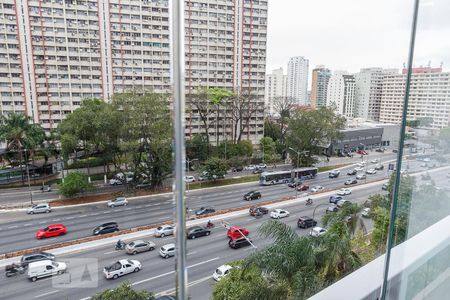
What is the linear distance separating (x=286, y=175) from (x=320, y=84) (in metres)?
1.35

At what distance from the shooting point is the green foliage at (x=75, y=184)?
214cm

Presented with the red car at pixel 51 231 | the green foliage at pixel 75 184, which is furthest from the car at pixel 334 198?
the red car at pixel 51 231

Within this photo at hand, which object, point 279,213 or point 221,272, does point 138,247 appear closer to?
point 221,272

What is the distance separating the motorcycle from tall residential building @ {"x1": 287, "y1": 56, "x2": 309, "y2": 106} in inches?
107

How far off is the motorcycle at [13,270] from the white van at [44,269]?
5.6 inches

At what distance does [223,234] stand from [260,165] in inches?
56.3

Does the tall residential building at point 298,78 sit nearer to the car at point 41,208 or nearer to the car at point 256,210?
the car at point 256,210

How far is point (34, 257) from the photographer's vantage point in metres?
1.73

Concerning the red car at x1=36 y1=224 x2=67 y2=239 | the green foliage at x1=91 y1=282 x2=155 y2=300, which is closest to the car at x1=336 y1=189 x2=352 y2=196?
the green foliage at x1=91 y1=282 x2=155 y2=300

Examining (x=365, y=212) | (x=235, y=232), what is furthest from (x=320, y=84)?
(x=235, y=232)

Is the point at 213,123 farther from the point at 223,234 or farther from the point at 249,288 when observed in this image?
the point at 249,288

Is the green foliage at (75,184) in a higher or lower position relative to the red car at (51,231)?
higher

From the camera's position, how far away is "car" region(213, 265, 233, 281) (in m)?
1.98

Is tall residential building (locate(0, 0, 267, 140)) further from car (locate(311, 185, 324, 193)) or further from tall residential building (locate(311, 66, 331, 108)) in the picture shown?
car (locate(311, 185, 324, 193))
